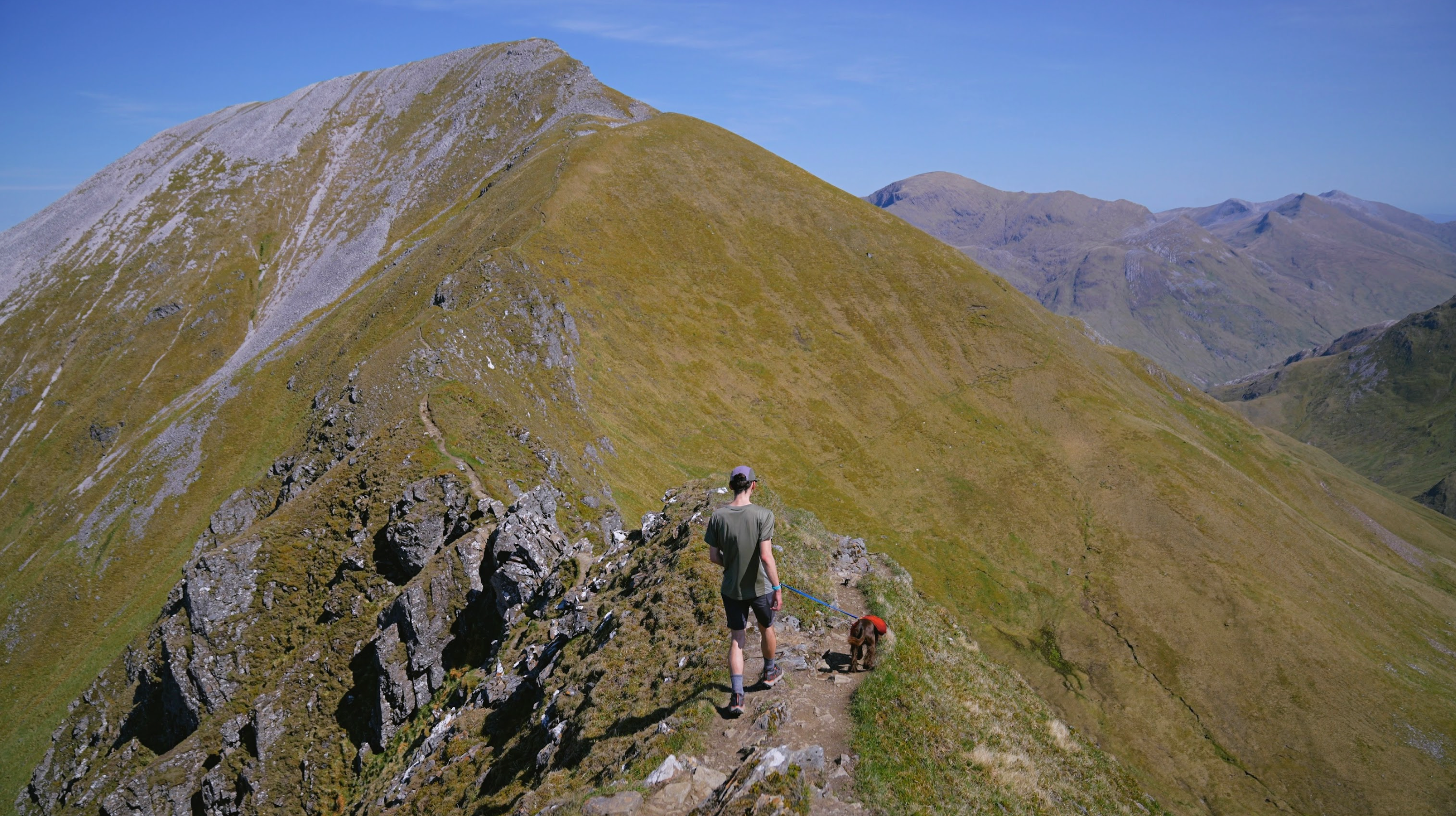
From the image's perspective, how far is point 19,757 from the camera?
49719 millimetres

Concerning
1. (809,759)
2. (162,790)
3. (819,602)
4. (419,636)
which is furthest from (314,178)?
(809,759)

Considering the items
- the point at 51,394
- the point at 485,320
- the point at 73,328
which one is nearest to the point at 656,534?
the point at 485,320

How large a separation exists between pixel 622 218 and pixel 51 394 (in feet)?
325

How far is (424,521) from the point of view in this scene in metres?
31.0

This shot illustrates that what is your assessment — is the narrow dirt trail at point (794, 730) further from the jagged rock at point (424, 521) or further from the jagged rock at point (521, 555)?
the jagged rock at point (424, 521)

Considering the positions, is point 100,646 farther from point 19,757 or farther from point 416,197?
point 416,197

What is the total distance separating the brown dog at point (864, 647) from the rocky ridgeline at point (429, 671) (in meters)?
1.42

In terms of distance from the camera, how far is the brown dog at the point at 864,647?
1374 cm

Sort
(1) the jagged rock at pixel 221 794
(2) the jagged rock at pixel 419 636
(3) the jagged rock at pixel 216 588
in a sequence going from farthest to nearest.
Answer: (3) the jagged rock at pixel 216 588 < (1) the jagged rock at pixel 221 794 < (2) the jagged rock at pixel 419 636

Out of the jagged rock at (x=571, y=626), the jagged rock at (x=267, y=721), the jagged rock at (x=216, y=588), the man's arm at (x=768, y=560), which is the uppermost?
the man's arm at (x=768, y=560)

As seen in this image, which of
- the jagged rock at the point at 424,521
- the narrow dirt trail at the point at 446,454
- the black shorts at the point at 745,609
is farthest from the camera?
the narrow dirt trail at the point at 446,454

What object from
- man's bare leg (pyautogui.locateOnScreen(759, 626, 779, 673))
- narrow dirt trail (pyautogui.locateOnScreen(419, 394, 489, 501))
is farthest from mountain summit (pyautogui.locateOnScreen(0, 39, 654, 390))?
man's bare leg (pyautogui.locateOnScreen(759, 626, 779, 673))

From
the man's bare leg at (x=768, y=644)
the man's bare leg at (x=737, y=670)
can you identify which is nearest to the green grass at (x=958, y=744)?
the man's bare leg at (x=768, y=644)

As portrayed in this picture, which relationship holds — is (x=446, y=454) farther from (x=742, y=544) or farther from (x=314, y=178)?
(x=314, y=178)
